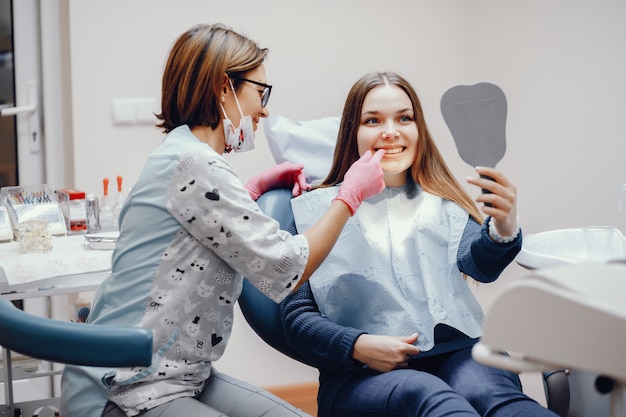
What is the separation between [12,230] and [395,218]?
105 cm

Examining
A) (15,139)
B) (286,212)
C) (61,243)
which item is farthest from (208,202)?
(15,139)

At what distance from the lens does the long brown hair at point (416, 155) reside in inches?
78.8

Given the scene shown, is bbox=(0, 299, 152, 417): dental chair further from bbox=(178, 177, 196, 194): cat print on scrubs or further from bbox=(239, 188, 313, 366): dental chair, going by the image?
bbox=(239, 188, 313, 366): dental chair

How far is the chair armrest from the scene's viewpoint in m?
1.29

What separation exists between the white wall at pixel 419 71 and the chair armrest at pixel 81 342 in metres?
1.64

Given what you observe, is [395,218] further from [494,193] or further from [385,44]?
[385,44]

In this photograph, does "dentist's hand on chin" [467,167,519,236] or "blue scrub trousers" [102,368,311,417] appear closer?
"blue scrub trousers" [102,368,311,417]

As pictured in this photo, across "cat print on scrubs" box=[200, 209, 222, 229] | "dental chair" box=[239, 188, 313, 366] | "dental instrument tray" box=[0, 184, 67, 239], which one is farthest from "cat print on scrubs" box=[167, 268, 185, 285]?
"dental instrument tray" box=[0, 184, 67, 239]

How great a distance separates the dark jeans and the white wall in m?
0.96

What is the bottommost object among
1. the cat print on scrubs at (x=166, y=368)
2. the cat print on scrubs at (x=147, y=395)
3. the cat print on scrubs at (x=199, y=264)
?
the cat print on scrubs at (x=147, y=395)

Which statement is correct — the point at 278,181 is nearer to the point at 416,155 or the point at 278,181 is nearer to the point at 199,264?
the point at 416,155

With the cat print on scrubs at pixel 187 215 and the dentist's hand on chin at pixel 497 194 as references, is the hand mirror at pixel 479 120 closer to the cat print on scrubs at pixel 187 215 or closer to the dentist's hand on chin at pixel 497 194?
the dentist's hand on chin at pixel 497 194

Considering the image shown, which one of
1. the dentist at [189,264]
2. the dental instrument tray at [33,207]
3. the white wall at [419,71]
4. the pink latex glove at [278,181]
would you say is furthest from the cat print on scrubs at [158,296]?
the white wall at [419,71]

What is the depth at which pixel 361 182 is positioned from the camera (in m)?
1.70
